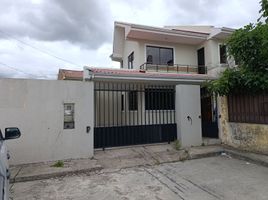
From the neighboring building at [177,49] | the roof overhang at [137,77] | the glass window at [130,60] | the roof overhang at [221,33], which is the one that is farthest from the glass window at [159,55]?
the roof overhang at [137,77]

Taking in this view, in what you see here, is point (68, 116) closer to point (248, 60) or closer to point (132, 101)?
point (132, 101)

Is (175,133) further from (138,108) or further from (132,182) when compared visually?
(132,182)

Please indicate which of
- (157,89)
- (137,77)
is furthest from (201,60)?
(137,77)

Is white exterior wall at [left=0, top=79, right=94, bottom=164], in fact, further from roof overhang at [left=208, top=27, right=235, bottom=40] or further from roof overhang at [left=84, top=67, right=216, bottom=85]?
roof overhang at [left=208, top=27, right=235, bottom=40]

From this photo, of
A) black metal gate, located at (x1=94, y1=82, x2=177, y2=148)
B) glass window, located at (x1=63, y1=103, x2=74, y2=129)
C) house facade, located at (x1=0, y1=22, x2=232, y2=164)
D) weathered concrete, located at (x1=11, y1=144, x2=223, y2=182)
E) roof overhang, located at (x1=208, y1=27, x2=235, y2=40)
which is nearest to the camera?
weathered concrete, located at (x1=11, y1=144, x2=223, y2=182)

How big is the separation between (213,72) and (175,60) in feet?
7.43

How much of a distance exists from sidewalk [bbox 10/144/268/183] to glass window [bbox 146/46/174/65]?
5677mm

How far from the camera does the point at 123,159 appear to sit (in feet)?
24.7

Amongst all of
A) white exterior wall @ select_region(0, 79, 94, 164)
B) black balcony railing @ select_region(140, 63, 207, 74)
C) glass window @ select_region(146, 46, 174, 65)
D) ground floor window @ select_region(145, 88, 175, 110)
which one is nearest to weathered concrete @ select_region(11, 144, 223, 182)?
white exterior wall @ select_region(0, 79, 94, 164)

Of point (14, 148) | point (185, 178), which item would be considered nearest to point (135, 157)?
point (185, 178)

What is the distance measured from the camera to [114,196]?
472 cm

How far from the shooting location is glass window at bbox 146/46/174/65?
13029 mm

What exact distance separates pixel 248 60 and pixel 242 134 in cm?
266

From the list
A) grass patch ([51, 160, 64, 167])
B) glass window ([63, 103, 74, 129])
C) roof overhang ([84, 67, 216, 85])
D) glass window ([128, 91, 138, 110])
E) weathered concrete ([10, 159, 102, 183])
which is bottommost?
weathered concrete ([10, 159, 102, 183])
